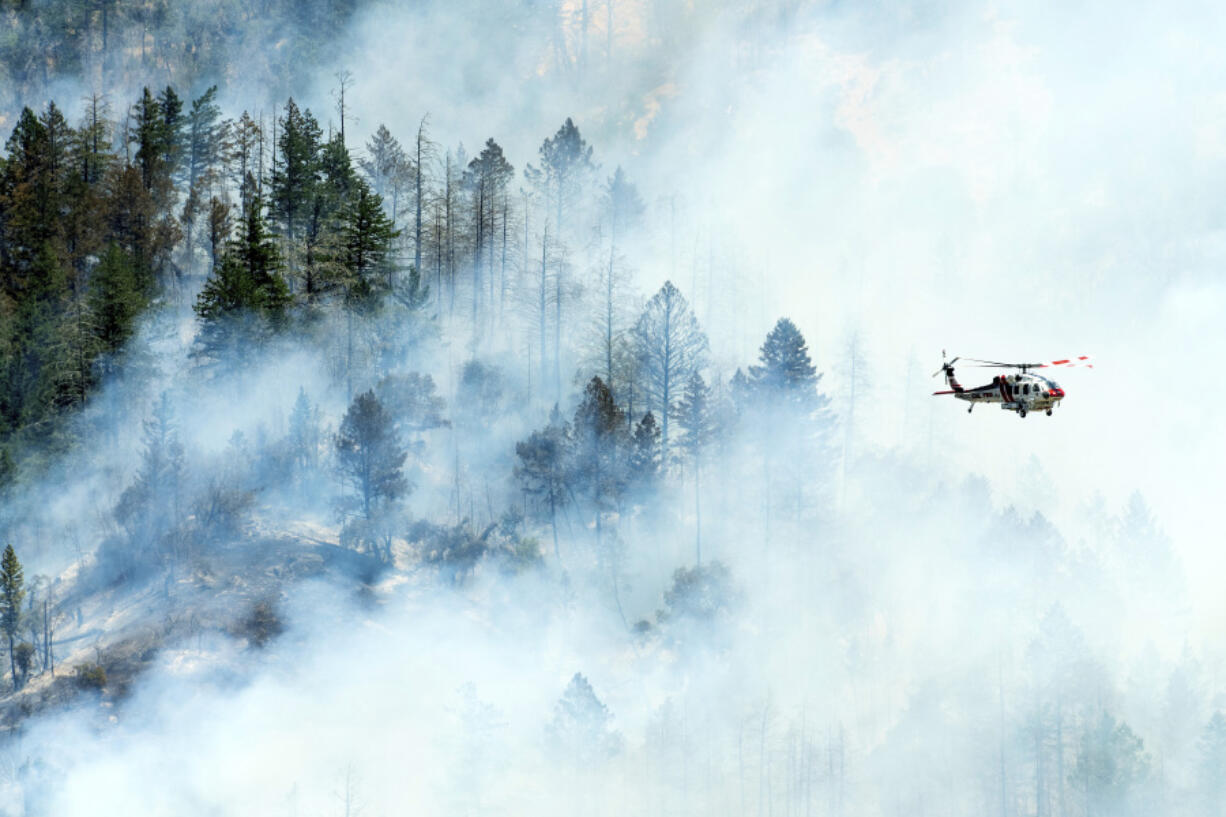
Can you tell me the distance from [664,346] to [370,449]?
21.7 metres

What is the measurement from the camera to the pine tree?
2501 inches

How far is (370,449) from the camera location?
234ft

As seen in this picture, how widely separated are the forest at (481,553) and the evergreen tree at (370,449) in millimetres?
193

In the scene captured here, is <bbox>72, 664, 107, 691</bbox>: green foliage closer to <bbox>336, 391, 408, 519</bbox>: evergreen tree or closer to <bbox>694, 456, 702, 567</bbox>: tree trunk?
<bbox>336, 391, 408, 519</bbox>: evergreen tree

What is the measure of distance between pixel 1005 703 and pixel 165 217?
6446 centimetres

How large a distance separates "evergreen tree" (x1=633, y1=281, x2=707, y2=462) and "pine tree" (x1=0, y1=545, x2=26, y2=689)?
124 feet

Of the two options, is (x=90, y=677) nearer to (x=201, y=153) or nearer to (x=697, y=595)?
(x=697, y=595)

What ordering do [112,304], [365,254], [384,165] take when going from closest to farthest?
1. [112,304]
2. [365,254]
3. [384,165]

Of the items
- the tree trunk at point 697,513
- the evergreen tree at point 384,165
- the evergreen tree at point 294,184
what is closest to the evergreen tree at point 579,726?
the tree trunk at point 697,513

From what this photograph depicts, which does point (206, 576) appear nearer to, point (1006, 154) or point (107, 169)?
point (107, 169)

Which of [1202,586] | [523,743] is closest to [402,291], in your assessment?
[523,743]

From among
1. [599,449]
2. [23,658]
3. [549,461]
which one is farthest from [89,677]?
[599,449]

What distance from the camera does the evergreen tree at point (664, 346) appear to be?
84438mm

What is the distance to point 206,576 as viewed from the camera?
69.8m
